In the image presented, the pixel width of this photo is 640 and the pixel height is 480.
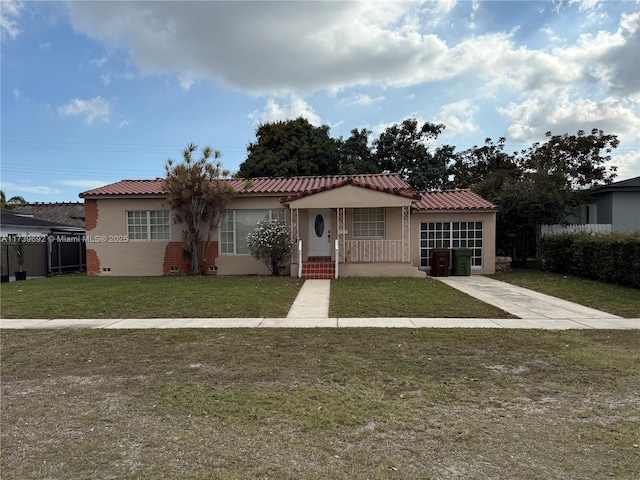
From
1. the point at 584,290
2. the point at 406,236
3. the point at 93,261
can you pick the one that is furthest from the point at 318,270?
the point at 93,261

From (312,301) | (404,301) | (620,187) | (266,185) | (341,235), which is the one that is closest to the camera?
(404,301)

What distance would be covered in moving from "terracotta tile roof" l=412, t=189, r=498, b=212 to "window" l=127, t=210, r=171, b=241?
10.1 meters

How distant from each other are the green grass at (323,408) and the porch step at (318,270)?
27.2 feet

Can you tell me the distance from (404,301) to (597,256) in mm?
7860

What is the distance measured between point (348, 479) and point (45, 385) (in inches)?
147

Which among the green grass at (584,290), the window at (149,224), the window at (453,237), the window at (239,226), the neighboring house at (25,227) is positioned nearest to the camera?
the green grass at (584,290)

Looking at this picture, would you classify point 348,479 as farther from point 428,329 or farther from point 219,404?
point 428,329

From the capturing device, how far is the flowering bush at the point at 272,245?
14.9 metres

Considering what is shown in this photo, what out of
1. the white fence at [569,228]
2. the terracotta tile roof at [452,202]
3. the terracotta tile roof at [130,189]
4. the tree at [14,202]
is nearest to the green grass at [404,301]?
the terracotta tile roof at [452,202]

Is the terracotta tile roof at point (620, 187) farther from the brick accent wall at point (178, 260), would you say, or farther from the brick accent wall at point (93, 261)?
the brick accent wall at point (93, 261)

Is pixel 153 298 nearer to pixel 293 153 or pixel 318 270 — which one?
pixel 318 270

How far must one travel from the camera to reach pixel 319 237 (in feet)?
53.4

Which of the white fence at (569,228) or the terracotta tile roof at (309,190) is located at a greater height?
the terracotta tile roof at (309,190)

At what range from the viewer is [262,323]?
7.59 meters
